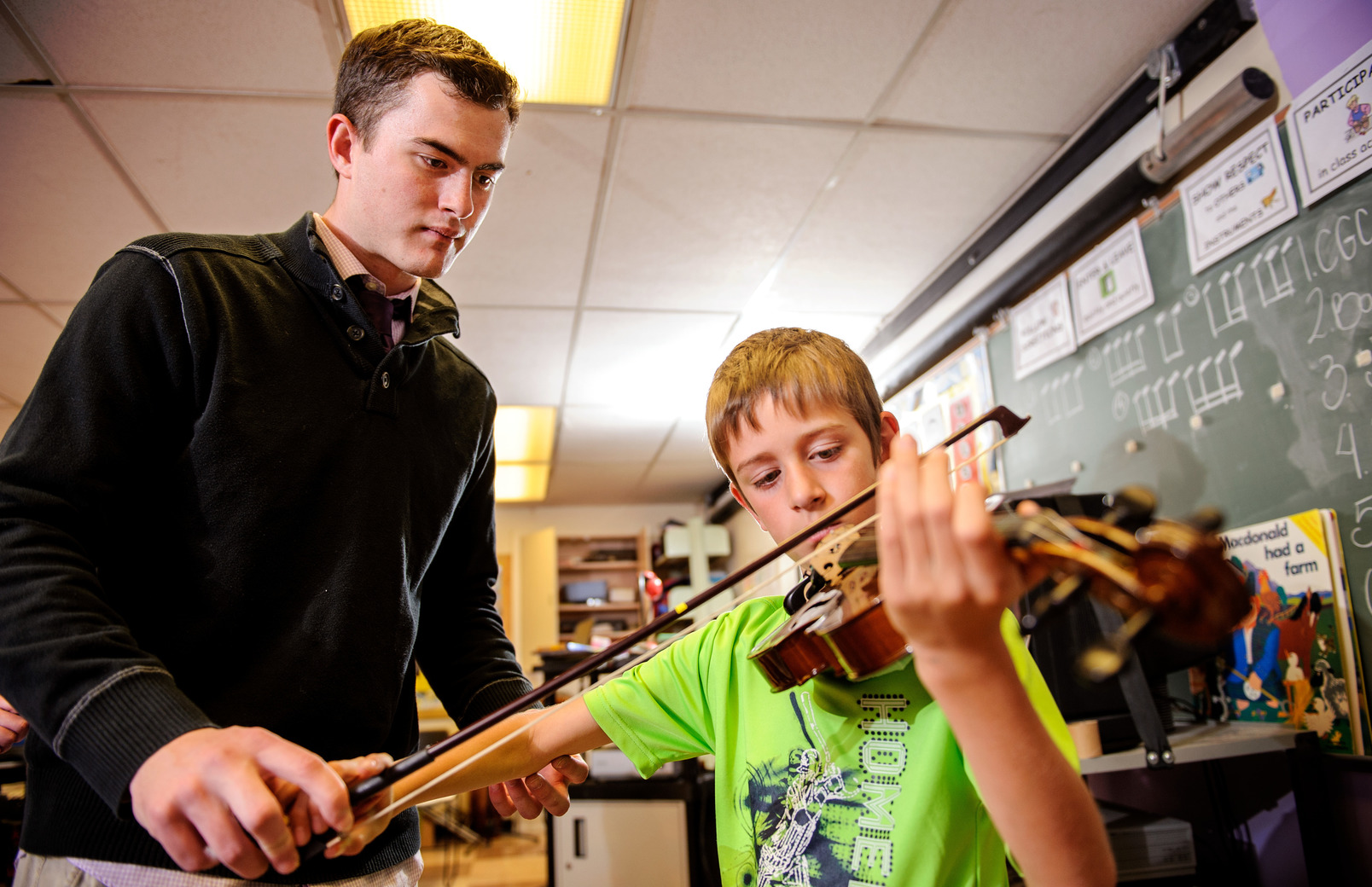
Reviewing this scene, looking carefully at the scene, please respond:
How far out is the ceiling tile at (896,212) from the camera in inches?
94.9

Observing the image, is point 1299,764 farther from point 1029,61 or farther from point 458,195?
point 458,195

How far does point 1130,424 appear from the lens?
218cm

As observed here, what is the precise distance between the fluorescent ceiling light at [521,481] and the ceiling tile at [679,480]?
82cm

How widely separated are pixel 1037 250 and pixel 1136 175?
42cm

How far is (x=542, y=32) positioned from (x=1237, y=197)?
170 cm

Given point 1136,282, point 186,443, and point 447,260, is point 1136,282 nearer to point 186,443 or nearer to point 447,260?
point 447,260

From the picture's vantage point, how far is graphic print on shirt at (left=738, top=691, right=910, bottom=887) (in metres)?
0.82

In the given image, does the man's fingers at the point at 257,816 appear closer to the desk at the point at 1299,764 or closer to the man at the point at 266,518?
the man at the point at 266,518

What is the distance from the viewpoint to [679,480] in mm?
6422

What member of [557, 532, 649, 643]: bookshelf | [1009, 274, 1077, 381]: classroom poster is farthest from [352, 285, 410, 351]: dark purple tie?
[557, 532, 649, 643]: bookshelf

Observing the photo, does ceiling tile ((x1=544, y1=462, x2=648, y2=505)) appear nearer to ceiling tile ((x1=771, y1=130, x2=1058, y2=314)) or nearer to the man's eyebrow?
ceiling tile ((x1=771, y1=130, x2=1058, y2=314))

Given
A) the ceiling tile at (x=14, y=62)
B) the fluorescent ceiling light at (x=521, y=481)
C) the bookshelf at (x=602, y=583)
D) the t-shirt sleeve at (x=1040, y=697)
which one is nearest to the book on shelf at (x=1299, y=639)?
the t-shirt sleeve at (x=1040, y=697)

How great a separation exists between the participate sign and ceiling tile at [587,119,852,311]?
1.08m

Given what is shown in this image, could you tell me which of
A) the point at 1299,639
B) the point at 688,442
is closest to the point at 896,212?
the point at 1299,639
